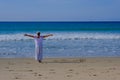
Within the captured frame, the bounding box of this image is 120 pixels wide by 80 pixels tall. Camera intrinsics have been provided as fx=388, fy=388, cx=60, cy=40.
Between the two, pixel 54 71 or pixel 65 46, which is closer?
pixel 54 71

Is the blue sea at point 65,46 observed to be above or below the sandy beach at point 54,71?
above

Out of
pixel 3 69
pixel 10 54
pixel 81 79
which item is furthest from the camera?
pixel 10 54

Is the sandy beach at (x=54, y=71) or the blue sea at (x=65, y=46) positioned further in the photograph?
the blue sea at (x=65, y=46)

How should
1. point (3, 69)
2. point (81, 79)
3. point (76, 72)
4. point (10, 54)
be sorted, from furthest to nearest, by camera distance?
point (10, 54)
point (3, 69)
point (76, 72)
point (81, 79)

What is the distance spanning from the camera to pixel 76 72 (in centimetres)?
1254

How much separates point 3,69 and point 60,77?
280cm

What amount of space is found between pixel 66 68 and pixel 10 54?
6.26m

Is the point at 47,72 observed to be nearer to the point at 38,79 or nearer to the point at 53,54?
the point at 38,79

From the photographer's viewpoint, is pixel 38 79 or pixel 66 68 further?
pixel 66 68

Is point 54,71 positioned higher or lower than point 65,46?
lower

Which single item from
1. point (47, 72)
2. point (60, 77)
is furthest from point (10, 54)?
point (60, 77)

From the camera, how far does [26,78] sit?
11.3 m

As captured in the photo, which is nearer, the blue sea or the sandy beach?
the sandy beach

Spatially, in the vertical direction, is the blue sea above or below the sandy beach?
above
